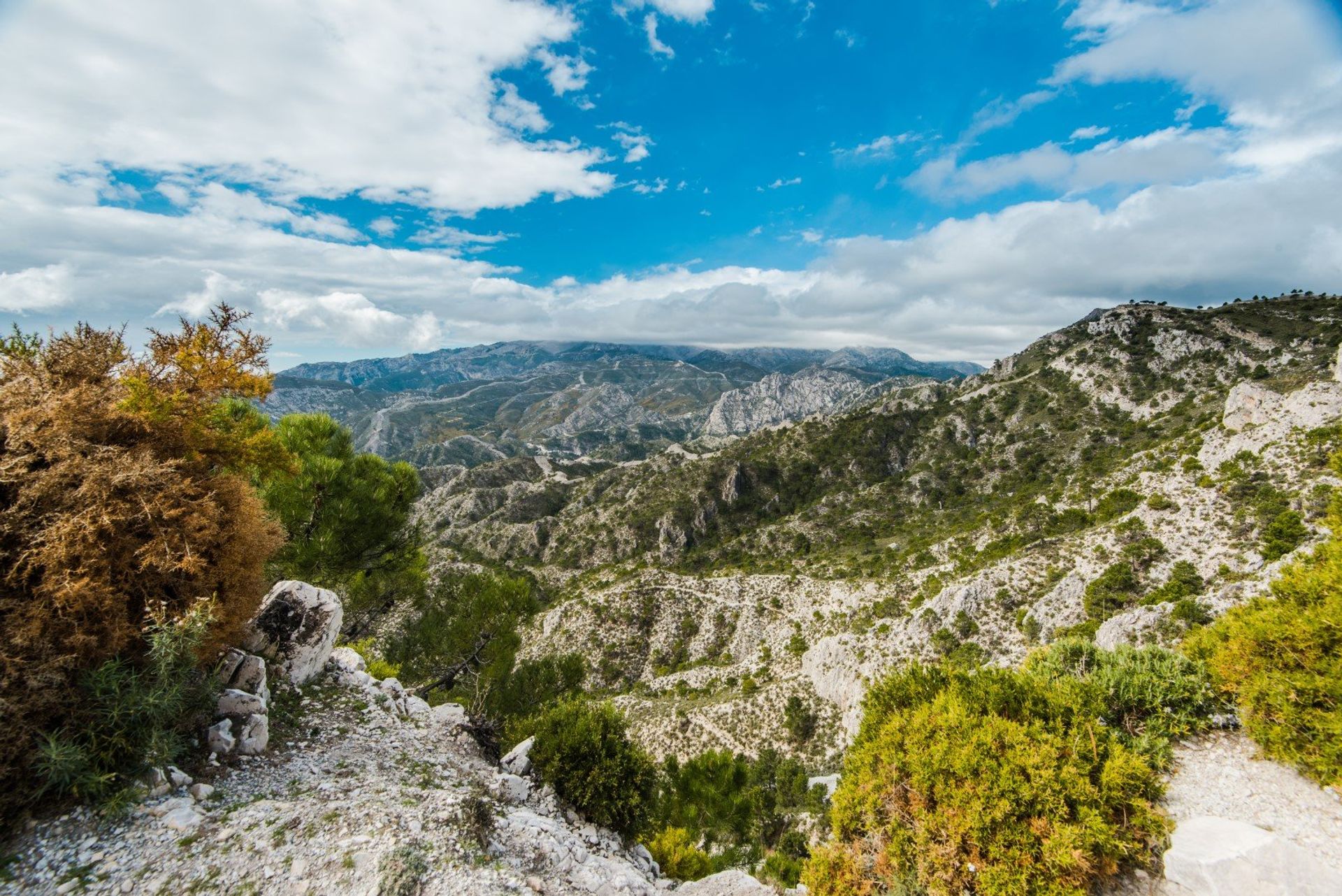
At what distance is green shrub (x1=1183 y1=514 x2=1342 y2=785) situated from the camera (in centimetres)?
959

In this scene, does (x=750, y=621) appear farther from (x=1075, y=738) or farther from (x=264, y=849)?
(x=264, y=849)

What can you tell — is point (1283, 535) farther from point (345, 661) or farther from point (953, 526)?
point (345, 661)

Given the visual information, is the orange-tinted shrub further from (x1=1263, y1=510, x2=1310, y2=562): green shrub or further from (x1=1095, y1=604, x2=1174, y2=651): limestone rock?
(x1=1263, y1=510, x2=1310, y2=562): green shrub

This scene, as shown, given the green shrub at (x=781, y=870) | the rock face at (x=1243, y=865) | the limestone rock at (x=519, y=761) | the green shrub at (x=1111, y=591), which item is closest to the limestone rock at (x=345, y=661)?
the limestone rock at (x=519, y=761)

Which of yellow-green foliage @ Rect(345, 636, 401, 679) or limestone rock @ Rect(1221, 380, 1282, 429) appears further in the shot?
limestone rock @ Rect(1221, 380, 1282, 429)

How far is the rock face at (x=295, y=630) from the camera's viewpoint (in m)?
11.6

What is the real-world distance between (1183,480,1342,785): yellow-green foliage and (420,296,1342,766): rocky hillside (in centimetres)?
1436

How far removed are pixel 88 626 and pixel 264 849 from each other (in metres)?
4.05

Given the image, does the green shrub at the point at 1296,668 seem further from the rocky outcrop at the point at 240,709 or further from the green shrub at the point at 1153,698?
the rocky outcrop at the point at 240,709

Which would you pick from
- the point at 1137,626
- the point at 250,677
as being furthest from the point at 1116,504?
the point at 250,677

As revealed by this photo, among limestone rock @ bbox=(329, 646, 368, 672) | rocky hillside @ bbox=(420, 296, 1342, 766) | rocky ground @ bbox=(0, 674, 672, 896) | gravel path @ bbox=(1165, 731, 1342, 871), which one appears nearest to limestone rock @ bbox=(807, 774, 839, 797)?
rocky hillside @ bbox=(420, 296, 1342, 766)

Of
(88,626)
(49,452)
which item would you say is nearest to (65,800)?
(88,626)

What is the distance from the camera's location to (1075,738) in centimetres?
1051

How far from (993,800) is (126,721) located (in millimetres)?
14818
